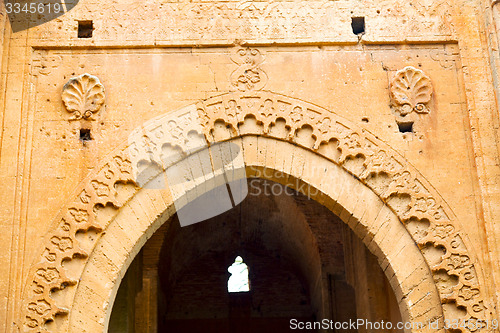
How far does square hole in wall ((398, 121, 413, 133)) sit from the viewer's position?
6520 millimetres

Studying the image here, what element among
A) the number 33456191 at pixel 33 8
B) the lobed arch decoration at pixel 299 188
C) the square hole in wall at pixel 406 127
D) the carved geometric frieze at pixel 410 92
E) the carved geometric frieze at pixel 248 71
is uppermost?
the number 33456191 at pixel 33 8

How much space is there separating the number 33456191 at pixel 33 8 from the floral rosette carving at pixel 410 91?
3.27 meters

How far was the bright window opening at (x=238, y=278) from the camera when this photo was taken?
1173 centimetres

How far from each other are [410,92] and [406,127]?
0.33 metres

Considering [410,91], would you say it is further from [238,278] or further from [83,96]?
[238,278]

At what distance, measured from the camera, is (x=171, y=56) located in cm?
672

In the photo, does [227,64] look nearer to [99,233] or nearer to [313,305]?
[99,233]

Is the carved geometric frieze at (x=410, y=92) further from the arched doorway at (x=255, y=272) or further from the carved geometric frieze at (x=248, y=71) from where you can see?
the arched doorway at (x=255, y=272)

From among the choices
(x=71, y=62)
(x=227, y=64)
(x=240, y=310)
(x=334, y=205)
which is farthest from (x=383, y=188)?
(x=240, y=310)

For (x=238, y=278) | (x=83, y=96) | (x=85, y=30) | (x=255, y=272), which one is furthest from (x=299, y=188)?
(x=238, y=278)

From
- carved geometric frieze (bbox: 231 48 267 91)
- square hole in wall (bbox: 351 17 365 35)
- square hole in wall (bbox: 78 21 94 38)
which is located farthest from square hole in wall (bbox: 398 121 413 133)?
square hole in wall (bbox: 78 21 94 38)

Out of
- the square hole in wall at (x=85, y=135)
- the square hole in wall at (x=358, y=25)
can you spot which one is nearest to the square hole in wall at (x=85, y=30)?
the square hole in wall at (x=85, y=135)

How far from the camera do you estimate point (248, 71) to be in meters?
6.65

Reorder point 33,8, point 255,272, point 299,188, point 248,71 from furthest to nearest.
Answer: point 255,272, point 33,8, point 248,71, point 299,188
